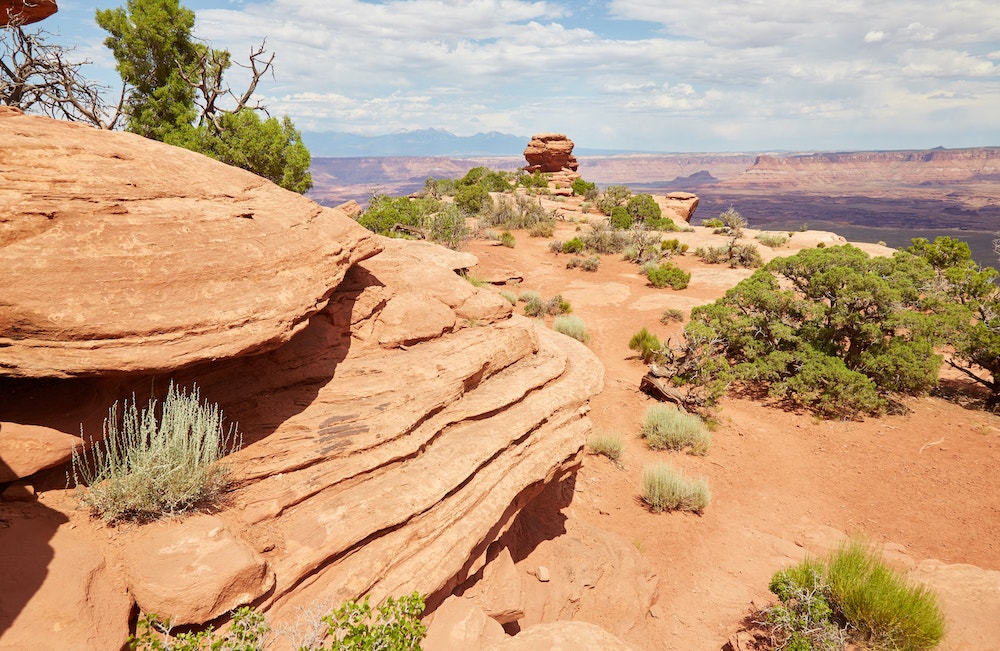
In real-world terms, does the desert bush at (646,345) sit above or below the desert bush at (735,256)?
below

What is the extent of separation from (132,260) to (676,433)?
9360mm

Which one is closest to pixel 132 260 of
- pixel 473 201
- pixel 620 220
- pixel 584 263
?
pixel 584 263

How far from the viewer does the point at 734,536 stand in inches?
306

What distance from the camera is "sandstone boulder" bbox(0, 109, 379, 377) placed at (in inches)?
133

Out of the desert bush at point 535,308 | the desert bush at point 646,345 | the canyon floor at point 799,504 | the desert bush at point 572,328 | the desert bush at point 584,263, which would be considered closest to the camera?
the canyon floor at point 799,504

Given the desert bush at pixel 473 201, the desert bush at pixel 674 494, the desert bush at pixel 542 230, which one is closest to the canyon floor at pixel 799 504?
the desert bush at pixel 674 494

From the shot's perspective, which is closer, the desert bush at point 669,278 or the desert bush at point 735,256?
the desert bush at point 669,278

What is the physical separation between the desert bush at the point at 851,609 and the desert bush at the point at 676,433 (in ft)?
14.1

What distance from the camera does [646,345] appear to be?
14.7 m

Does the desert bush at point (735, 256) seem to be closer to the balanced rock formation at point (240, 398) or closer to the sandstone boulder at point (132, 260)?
the balanced rock formation at point (240, 398)

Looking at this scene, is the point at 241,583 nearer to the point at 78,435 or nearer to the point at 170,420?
the point at 170,420

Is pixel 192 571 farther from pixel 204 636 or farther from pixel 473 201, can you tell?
pixel 473 201

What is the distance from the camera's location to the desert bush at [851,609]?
15.3ft

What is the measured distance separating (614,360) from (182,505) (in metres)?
12.4
